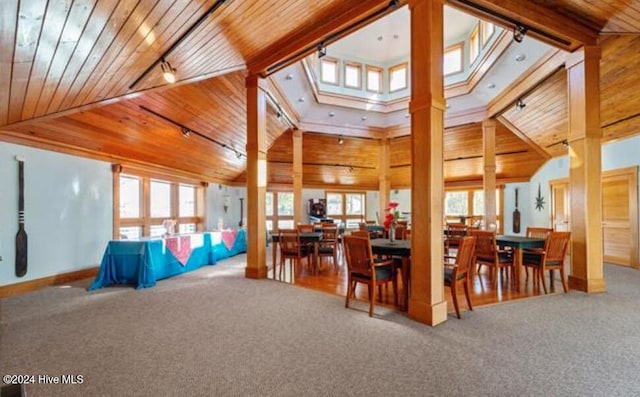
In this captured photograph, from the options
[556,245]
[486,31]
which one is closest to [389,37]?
[486,31]

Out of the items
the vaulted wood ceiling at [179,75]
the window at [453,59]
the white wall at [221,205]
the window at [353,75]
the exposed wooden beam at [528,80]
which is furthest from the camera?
the white wall at [221,205]

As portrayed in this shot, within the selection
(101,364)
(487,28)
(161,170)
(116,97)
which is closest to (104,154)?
(161,170)

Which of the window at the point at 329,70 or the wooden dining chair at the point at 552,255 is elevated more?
the window at the point at 329,70

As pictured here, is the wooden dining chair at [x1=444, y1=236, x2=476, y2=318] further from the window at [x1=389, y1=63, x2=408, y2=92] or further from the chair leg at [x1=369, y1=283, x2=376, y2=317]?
the window at [x1=389, y1=63, x2=408, y2=92]

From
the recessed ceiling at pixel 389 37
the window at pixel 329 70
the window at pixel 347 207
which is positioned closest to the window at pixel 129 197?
the window at pixel 329 70

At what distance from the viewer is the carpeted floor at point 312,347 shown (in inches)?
79.4

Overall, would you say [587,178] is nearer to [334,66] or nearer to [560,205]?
[560,205]

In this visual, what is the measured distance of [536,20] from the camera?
152 inches

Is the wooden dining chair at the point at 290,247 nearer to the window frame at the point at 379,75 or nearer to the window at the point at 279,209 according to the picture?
the window frame at the point at 379,75

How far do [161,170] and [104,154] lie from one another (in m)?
1.63

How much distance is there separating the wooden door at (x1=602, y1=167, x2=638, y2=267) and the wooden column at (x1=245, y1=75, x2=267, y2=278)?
747 cm

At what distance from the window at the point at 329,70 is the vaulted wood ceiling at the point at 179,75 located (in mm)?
1852

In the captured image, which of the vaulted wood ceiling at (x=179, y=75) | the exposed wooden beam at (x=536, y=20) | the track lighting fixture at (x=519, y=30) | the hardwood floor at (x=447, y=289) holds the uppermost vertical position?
the exposed wooden beam at (x=536, y=20)

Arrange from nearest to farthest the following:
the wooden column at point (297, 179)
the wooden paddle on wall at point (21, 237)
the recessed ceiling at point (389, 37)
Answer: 1. the wooden paddle on wall at point (21, 237)
2. the recessed ceiling at point (389, 37)
3. the wooden column at point (297, 179)
